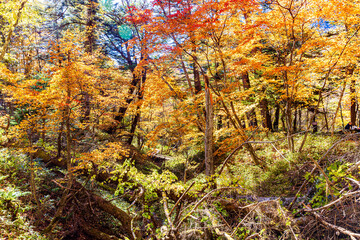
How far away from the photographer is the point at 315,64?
587cm

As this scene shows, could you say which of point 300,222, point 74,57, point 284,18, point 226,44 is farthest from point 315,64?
point 74,57

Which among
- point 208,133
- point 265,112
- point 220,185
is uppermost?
point 265,112

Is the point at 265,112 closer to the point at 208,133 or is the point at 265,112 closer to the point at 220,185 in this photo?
the point at 208,133

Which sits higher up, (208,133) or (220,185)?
(208,133)

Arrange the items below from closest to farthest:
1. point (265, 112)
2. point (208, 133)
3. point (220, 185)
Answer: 1. point (220, 185)
2. point (208, 133)
3. point (265, 112)

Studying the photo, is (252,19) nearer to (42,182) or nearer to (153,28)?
(153,28)

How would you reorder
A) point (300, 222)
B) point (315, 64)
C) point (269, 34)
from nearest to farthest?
1. point (300, 222)
2. point (315, 64)
3. point (269, 34)

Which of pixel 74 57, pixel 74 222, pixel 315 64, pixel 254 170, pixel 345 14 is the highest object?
pixel 345 14

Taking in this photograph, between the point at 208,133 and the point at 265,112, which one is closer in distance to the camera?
the point at 208,133

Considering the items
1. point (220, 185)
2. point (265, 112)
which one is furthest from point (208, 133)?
point (265, 112)

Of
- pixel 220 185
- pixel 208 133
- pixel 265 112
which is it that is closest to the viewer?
pixel 220 185

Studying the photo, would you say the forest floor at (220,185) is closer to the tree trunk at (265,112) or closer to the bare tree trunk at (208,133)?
the bare tree trunk at (208,133)

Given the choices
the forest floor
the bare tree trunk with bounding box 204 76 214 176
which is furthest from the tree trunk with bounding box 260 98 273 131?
the bare tree trunk with bounding box 204 76 214 176

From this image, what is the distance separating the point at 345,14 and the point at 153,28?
5.34 meters
